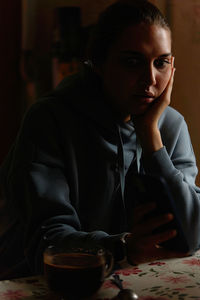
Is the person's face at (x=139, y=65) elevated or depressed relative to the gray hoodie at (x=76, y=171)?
elevated

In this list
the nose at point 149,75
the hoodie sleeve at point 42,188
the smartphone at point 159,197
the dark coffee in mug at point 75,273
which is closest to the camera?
the dark coffee in mug at point 75,273

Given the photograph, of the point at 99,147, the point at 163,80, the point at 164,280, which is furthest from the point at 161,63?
the point at 164,280

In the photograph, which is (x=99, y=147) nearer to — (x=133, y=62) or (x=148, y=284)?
(x=133, y=62)

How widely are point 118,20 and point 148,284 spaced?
0.71 meters

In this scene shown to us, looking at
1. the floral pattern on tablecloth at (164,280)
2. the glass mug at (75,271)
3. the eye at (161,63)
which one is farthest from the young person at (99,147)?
the glass mug at (75,271)

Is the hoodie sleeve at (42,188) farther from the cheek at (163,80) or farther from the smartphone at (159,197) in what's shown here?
the cheek at (163,80)

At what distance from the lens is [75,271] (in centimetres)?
81

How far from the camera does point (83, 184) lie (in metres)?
1.35

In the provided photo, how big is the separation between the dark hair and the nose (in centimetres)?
13

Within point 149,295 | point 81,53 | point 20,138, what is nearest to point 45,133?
point 20,138

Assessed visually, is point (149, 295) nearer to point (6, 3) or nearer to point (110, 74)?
point (110, 74)

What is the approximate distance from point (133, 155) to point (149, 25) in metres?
0.36

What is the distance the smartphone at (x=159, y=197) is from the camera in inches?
36.7

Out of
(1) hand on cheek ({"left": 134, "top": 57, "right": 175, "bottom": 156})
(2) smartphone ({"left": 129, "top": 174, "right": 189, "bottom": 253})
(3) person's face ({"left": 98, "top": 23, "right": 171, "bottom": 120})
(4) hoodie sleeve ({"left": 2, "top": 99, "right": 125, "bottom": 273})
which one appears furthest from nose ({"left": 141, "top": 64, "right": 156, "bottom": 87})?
(2) smartphone ({"left": 129, "top": 174, "right": 189, "bottom": 253})
